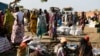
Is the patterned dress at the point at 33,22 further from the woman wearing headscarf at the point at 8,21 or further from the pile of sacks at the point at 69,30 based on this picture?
the woman wearing headscarf at the point at 8,21

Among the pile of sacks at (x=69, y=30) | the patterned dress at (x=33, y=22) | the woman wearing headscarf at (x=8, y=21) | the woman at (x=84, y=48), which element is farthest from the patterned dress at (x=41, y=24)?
the woman at (x=84, y=48)

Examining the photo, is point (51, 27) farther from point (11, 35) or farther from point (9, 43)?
point (9, 43)

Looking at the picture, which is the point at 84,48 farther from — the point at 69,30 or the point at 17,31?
the point at 69,30

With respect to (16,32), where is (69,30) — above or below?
below

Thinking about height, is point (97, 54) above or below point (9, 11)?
below

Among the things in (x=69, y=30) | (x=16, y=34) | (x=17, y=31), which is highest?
(x=17, y=31)

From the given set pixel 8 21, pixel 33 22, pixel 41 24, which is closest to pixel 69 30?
pixel 33 22

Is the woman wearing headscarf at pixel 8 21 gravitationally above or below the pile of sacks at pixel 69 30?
above

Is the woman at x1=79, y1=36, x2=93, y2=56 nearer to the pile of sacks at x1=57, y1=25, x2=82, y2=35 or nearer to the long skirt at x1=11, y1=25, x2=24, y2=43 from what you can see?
the long skirt at x1=11, y1=25, x2=24, y2=43

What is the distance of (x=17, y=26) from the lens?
1384cm

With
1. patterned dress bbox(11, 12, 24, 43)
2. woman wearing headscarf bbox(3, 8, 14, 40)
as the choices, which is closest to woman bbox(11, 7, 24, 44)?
patterned dress bbox(11, 12, 24, 43)

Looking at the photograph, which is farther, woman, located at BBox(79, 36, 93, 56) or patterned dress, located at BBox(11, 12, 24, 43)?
patterned dress, located at BBox(11, 12, 24, 43)

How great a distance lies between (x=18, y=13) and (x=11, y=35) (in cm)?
114

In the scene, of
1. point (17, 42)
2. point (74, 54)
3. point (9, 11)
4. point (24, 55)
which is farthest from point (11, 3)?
point (24, 55)
